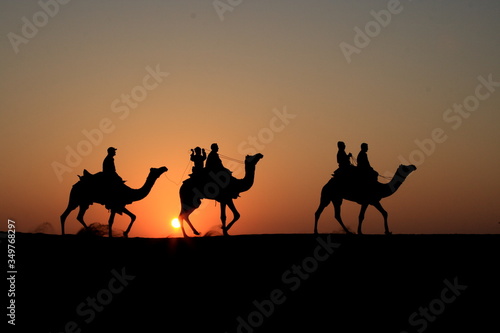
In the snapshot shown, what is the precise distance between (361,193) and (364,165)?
0.87 m

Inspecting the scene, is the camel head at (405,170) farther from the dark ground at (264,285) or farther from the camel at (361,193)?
the dark ground at (264,285)

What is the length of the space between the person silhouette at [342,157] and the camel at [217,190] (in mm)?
2546

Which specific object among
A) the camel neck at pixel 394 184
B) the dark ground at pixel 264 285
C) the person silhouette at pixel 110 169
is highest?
the person silhouette at pixel 110 169

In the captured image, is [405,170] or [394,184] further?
[405,170]

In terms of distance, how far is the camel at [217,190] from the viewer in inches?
1129

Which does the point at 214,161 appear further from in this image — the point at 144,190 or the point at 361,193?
the point at 361,193

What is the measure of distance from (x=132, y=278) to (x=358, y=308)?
5811mm

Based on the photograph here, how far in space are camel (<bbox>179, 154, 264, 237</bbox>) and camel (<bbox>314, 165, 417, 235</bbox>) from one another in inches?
93.7

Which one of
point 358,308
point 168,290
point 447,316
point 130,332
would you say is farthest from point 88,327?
point 447,316

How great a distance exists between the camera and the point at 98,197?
96.5 ft

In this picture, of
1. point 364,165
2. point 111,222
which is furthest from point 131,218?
point 364,165

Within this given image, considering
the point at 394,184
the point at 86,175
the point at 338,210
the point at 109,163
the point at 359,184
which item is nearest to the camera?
the point at 359,184

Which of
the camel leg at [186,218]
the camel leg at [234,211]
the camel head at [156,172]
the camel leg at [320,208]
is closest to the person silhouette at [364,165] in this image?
the camel leg at [320,208]

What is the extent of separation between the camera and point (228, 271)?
23.8m
